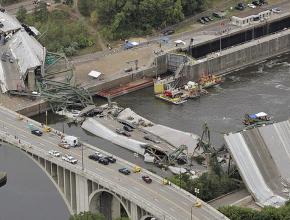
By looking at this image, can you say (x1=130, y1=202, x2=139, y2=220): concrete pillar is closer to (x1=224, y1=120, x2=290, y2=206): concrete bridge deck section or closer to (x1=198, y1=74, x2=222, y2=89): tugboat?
(x1=224, y1=120, x2=290, y2=206): concrete bridge deck section

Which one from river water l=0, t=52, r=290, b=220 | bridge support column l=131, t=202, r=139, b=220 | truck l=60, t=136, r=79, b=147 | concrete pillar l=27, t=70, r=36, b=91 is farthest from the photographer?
concrete pillar l=27, t=70, r=36, b=91

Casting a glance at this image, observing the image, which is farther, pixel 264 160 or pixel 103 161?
pixel 264 160

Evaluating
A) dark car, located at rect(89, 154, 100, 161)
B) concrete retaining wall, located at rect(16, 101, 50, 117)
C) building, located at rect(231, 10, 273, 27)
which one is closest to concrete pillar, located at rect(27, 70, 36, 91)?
concrete retaining wall, located at rect(16, 101, 50, 117)

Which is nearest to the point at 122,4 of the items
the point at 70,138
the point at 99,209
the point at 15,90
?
the point at 15,90

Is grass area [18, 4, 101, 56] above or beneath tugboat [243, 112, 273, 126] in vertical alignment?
above

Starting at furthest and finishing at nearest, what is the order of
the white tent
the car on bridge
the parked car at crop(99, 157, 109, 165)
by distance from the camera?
the white tent, the parked car at crop(99, 157, 109, 165), the car on bridge

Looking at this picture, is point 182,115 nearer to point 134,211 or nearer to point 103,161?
point 103,161

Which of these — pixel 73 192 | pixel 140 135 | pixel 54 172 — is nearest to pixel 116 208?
pixel 73 192

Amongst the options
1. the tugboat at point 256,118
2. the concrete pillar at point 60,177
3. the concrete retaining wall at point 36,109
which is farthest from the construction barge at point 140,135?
the concrete pillar at point 60,177
